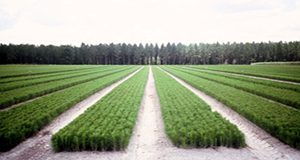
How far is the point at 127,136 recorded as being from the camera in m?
10.4

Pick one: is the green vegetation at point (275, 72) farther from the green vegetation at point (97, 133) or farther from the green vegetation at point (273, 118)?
the green vegetation at point (97, 133)

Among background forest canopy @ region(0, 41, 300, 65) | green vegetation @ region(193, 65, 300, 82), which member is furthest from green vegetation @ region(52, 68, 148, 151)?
background forest canopy @ region(0, 41, 300, 65)

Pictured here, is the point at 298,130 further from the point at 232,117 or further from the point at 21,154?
the point at 21,154

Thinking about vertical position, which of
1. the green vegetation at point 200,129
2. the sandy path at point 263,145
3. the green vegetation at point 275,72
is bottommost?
the sandy path at point 263,145

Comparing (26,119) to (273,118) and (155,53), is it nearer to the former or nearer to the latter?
(273,118)

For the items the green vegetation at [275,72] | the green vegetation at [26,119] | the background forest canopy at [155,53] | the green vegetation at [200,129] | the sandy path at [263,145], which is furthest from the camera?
the background forest canopy at [155,53]

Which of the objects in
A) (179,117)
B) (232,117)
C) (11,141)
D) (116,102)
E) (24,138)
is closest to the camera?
(11,141)

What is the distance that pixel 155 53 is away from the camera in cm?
16225

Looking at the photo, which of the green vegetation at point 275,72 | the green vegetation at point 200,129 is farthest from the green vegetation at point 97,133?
the green vegetation at point 275,72

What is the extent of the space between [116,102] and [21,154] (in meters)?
8.67

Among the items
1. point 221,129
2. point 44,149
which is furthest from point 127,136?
point 221,129

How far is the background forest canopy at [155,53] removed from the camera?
437 feet

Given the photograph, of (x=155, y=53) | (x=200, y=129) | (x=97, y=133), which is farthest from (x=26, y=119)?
(x=155, y=53)

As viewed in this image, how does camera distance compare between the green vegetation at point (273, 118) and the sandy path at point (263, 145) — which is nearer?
the sandy path at point (263, 145)
